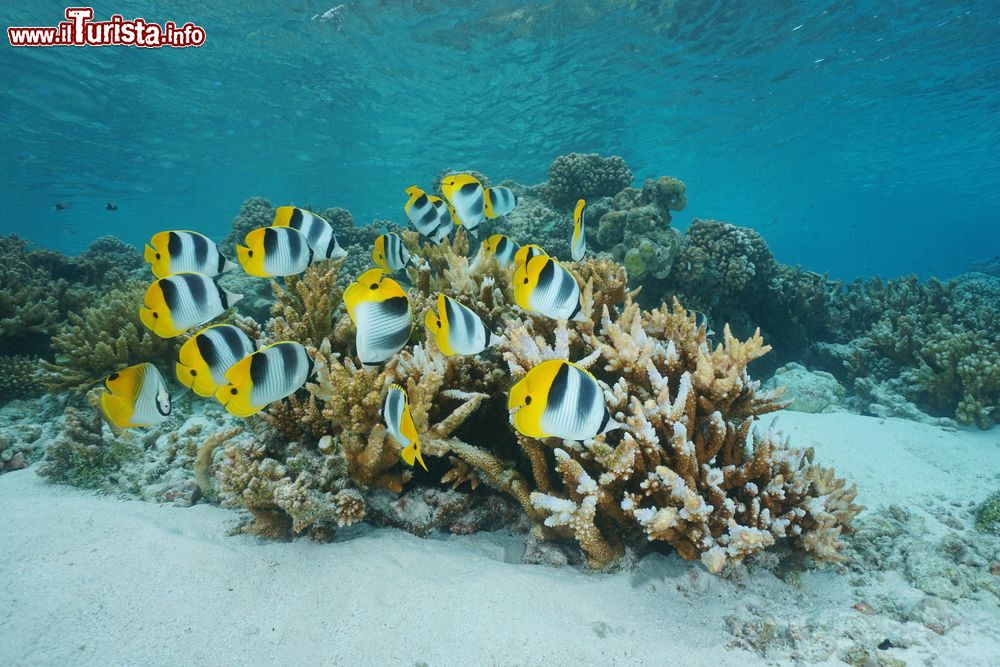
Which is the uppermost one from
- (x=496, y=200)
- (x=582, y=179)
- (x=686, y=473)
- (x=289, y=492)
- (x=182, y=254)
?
(x=582, y=179)

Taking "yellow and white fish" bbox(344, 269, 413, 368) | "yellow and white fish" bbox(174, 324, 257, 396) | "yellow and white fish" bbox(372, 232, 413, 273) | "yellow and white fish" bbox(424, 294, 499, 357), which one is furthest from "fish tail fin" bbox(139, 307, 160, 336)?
"yellow and white fish" bbox(372, 232, 413, 273)

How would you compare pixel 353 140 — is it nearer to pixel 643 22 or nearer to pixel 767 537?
pixel 643 22

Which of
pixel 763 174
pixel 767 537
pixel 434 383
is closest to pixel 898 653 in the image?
pixel 767 537

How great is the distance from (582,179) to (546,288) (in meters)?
9.57

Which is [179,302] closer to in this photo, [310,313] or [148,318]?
[148,318]

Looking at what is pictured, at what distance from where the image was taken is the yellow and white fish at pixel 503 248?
13.1 feet

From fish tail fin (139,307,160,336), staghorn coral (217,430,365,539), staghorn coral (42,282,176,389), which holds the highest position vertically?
fish tail fin (139,307,160,336)

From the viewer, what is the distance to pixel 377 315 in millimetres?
2133

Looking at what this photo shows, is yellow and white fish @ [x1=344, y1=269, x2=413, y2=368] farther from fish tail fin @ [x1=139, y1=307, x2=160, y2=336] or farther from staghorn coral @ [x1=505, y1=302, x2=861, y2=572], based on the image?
fish tail fin @ [x1=139, y1=307, x2=160, y2=336]

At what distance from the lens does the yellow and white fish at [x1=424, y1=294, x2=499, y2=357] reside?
211 cm

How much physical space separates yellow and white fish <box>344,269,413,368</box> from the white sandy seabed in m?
1.42

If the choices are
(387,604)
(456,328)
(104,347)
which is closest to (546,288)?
(456,328)

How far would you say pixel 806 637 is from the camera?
2.43m

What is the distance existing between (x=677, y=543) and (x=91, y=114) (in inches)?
1468
